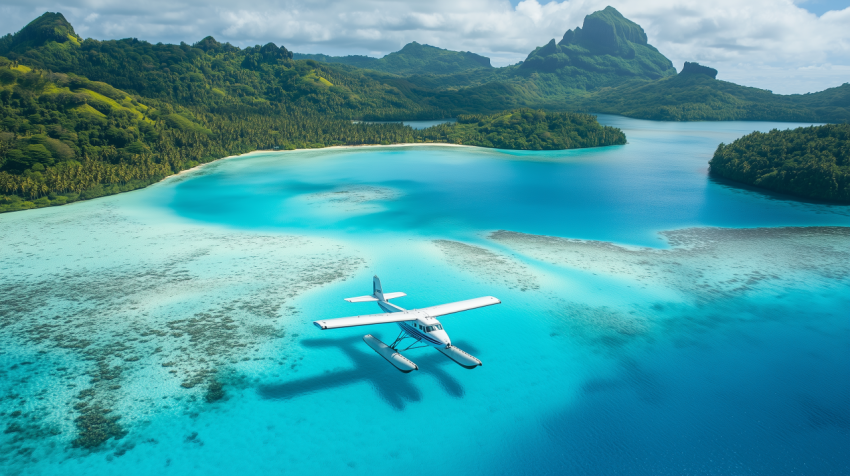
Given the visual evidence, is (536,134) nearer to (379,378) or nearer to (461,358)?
(461,358)

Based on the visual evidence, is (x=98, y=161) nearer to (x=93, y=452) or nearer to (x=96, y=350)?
(x=96, y=350)

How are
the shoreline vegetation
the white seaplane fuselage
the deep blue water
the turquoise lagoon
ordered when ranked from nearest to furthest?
the turquoise lagoon
the white seaplane fuselage
the deep blue water
the shoreline vegetation

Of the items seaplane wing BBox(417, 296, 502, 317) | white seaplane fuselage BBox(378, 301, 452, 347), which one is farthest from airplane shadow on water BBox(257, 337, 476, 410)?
seaplane wing BBox(417, 296, 502, 317)

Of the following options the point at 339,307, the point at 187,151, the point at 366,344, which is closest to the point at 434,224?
the point at 339,307

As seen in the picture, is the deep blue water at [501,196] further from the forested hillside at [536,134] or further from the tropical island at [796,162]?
the forested hillside at [536,134]

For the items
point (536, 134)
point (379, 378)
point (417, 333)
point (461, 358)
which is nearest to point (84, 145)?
point (379, 378)

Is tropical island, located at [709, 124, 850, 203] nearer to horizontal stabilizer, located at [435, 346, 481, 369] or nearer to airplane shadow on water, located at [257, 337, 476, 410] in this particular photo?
airplane shadow on water, located at [257, 337, 476, 410]
